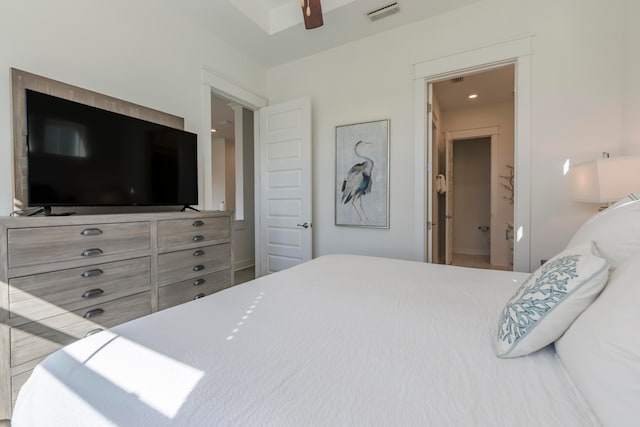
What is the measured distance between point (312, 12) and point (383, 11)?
1061 millimetres

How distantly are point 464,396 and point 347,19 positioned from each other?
314cm

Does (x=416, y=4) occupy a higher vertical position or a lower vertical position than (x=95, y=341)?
higher

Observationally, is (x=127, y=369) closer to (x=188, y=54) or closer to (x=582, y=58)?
(x=188, y=54)

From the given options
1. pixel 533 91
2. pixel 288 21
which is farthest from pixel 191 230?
pixel 533 91

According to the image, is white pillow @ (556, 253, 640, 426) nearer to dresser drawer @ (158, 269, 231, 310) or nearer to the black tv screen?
dresser drawer @ (158, 269, 231, 310)

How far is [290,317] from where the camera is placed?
A: 3.33 ft

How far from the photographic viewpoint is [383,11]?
2.67 m

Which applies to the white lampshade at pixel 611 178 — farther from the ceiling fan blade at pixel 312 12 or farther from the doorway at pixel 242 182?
the doorway at pixel 242 182

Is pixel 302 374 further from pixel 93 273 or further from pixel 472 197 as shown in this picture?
pixel 472 197

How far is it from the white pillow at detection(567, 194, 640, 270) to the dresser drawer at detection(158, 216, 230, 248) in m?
2.28

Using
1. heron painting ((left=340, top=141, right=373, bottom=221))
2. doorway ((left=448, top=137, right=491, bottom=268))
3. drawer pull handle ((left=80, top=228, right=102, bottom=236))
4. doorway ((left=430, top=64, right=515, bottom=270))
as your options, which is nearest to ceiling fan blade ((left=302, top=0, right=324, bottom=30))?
heron painting ((left=340, top=141, right=373, bottom=221))

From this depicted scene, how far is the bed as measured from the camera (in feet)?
1.81

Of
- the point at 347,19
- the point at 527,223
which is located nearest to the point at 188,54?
the point at 347,19

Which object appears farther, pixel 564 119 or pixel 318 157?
pixel 318 157
